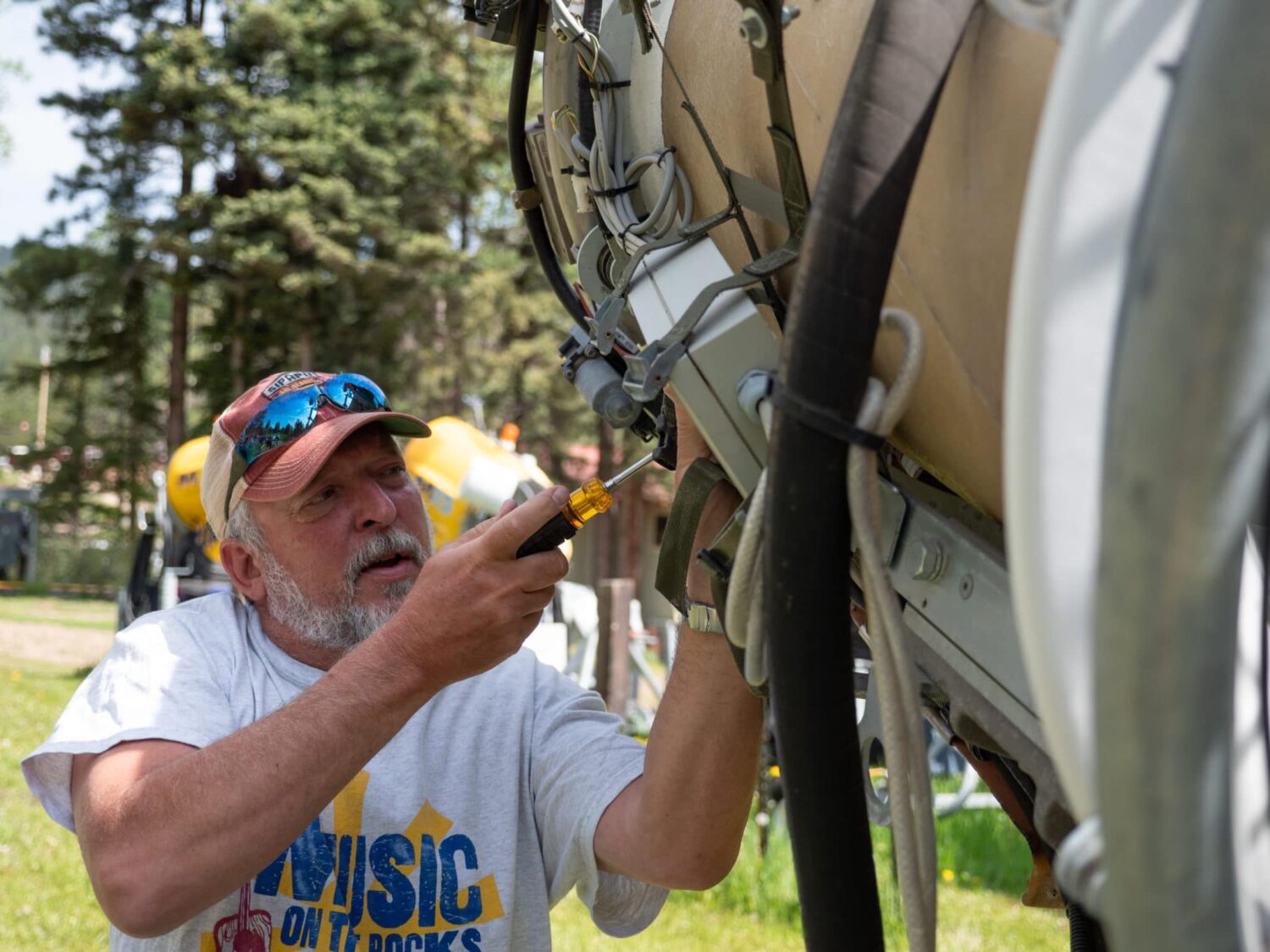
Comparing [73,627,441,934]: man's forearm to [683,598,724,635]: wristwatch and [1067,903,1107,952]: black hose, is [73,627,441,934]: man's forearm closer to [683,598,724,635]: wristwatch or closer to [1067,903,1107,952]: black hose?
[683,598,724,635]: wristwatch

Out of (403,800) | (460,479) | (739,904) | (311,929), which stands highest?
(403,800)

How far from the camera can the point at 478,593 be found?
1462 millimetres

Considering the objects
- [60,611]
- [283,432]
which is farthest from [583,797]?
[60,611]

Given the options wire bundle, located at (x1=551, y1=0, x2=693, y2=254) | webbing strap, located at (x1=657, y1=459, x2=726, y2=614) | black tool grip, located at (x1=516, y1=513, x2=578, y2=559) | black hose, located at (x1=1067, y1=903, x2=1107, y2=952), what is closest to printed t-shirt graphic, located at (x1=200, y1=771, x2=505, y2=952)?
black tool grip, located at (x1=516, y1=513, x2=578, y2=559)

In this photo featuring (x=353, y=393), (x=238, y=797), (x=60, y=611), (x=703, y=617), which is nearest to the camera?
(x=703, y=617)

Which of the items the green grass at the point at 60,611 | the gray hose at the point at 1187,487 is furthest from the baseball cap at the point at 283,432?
→ the green grass at the point at 60,611

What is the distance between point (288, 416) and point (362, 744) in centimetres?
72

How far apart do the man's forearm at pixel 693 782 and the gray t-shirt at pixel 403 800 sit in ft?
0.30

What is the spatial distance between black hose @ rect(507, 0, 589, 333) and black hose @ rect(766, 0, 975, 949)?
61cm

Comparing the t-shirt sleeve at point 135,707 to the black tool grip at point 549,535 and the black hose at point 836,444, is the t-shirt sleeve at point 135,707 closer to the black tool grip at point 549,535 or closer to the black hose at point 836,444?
the black tool grip at point 549,535

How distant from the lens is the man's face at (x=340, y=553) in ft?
6.40

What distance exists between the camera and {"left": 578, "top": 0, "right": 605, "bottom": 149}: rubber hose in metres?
1.26

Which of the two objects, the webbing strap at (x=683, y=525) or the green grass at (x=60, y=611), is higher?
the webbing strap at (x=683, y=525)

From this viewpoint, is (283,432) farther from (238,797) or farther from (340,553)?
(238,797)
